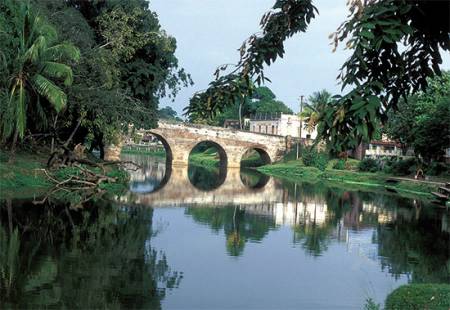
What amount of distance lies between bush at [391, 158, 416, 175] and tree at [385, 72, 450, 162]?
Answer: 1567 millimetres

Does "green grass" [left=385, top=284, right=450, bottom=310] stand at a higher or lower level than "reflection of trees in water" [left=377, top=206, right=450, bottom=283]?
higher

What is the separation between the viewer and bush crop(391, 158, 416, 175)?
36444mm

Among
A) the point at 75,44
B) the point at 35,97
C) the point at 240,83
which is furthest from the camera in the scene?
the point at 75,44

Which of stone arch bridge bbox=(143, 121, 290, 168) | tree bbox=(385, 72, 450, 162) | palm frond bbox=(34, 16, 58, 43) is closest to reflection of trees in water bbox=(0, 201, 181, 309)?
palm frond bbox=(34, 16, 58, 43)

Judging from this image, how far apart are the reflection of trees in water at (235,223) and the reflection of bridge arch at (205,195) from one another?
2174mm

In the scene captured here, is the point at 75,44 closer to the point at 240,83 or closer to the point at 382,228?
the point at 382,228

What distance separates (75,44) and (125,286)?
16.0m

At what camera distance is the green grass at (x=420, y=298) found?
6223mm

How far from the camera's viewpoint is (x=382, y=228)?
1762 centimetres

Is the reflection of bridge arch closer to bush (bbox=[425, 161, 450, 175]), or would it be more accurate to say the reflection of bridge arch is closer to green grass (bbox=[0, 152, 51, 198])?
green grass (bbox=[0, 152, 51, 198])

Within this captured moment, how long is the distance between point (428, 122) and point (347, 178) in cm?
899

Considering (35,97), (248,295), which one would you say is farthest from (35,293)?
(35,97)

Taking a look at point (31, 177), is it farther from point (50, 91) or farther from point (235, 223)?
point (235, 223)

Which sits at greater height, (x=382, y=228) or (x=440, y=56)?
(x=440, y=56)
